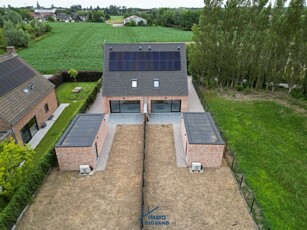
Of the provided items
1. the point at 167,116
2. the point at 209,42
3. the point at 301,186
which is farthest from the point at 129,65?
the point at 301,186

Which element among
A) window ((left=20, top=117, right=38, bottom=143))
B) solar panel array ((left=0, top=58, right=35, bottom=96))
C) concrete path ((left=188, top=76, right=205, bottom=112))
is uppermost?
solar panel array ((left=0, top=58, right=35, bottom=96))

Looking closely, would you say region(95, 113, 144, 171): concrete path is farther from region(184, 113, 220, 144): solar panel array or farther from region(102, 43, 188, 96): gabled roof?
region(184, 113, 220, 144): solar panel array

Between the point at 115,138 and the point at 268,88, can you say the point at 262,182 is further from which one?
the point at 268,88

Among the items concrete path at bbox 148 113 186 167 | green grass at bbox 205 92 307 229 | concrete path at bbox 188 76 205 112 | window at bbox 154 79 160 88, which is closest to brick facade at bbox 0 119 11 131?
concrete path at bbox 148 113 186 167

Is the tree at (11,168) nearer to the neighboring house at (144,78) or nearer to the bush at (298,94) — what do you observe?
the neighboring house at (144,78)

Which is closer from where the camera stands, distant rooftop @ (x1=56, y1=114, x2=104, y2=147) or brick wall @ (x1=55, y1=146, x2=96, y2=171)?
brick wall @ (x1=55, y1=146, x2=96, y2=171)

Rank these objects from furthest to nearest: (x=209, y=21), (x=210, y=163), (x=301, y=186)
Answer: (x=209, y=21) → (x=210, y=163) → (x=301, y=186)
